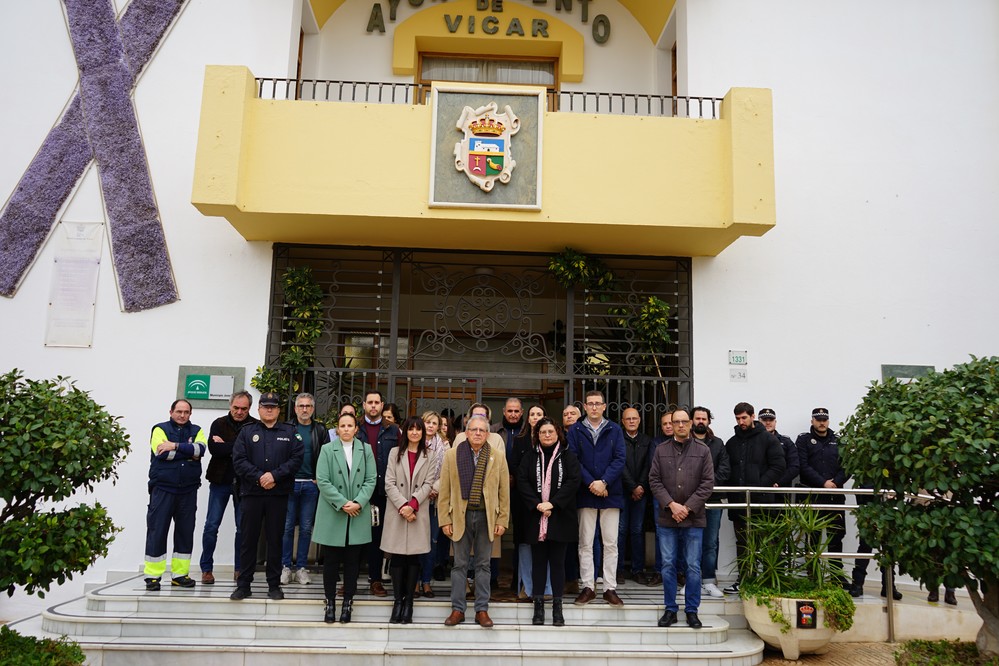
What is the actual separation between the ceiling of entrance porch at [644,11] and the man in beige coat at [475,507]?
21.2 ft

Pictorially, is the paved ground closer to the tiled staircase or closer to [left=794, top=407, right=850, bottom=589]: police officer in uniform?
the tiled staircase

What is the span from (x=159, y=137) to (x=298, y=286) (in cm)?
243

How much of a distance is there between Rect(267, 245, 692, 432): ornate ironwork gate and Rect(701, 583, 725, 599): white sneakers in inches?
81.2

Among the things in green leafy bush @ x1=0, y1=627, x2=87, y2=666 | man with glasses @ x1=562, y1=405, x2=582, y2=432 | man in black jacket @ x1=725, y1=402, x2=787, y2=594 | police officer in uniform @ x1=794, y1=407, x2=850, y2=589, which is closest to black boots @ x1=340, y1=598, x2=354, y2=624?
green leafy bush @ x1=0, y1=627, x2=87, y2=666

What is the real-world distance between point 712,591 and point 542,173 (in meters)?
4.51

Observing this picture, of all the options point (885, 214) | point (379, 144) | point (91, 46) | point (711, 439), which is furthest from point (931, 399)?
point (91, 46)

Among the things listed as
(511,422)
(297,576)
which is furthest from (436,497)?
(297,576)

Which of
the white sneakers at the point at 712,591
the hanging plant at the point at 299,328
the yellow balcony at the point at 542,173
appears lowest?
the white sneakers at the point at 712,591

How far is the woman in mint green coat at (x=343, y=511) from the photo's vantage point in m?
6.44

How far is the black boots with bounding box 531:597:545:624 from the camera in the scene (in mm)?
6477

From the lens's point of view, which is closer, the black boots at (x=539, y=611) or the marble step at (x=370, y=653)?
the marble step at (x=370, y=653)

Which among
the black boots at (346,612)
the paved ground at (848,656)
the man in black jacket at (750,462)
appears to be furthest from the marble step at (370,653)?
the man in black jacket at (750,462)

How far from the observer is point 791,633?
6.50 m

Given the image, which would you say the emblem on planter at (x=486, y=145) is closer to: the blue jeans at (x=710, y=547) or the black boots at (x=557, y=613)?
the blue jeans at (x=710, y=547)
